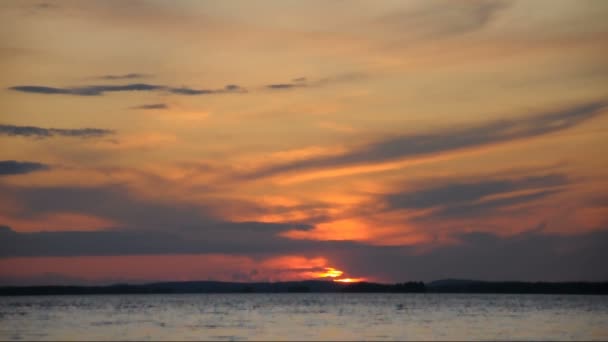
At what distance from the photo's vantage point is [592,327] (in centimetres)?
8175

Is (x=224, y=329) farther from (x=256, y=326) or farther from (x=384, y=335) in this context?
(x=384, y=335)

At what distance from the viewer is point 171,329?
257 ft

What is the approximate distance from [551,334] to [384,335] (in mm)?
13625

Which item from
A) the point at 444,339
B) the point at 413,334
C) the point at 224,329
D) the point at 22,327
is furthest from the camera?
the point at 22,327

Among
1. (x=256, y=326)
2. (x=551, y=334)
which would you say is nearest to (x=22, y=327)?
(x=256, y=326)

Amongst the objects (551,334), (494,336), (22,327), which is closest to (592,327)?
(551,334)

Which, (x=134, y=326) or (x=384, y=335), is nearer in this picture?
(x=384, y=335)

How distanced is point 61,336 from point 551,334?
3869 centimetres

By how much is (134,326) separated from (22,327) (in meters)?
10.2

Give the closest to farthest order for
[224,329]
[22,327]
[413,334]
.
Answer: [413,334] → [224,329] → [22,327]

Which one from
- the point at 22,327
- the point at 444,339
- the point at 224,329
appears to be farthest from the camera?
the point at 22,327

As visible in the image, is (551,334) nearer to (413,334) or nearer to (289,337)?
(413,334)

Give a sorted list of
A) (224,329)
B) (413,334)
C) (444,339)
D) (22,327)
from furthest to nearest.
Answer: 1. (22,327)
2. (224,329)
3. (413,334)
4. (444,339)

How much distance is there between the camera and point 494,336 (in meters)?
67.7
